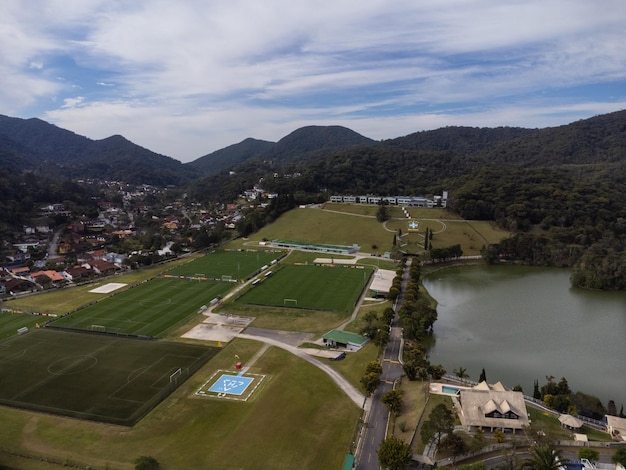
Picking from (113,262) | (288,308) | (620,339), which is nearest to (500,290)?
(620,339)

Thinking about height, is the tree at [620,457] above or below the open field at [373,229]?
below

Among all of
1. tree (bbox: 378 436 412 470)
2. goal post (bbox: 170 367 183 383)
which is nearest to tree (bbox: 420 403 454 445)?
tree (bbox: 378 436 412 470)

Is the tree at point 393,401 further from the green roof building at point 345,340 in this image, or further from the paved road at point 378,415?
the green roof building at point 345,340

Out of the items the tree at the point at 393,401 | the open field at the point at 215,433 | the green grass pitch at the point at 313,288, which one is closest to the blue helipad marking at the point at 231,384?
the open field at the point at 215,433

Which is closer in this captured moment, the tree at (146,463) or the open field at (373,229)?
the tree at (146,463)

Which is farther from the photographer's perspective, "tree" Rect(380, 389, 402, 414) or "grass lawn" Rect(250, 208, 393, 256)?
"grass lawn" Rect(250, 208, 393, 256)

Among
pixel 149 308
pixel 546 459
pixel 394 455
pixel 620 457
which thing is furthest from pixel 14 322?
pixel 620 457

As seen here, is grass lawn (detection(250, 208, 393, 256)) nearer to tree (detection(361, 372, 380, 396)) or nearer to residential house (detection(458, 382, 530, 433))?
tree (detection(361, 372, 380, 396))

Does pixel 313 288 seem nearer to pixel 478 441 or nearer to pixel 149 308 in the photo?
pixel 149 308
